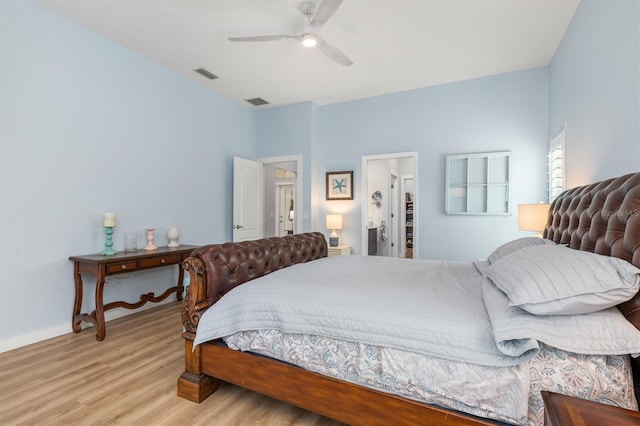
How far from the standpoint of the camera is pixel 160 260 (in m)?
3.26

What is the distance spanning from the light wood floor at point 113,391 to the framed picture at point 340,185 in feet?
10.1

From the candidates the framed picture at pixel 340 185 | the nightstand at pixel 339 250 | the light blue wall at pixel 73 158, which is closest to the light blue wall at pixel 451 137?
the framed picture at pixel 340 185

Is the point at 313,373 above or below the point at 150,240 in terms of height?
below

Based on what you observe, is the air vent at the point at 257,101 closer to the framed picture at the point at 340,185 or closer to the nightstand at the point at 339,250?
the framed picture at the point at 340,185

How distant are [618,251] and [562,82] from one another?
265 cm

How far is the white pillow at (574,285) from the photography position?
1076 millimetres

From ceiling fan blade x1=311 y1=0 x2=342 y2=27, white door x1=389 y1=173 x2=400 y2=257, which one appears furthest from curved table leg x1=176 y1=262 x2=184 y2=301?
white door x1=389 y1=173 x2=400 y2=257

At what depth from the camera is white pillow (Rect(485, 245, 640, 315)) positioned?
3.53 feet

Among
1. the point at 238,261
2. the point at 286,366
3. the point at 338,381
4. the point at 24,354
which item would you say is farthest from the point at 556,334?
the point at 24,354

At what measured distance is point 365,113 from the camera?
481 cm

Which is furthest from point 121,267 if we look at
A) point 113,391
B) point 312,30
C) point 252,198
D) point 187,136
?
point 312,30

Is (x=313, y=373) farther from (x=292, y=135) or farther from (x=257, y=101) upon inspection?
(x=257, y=101)

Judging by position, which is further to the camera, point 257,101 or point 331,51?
point 257,101

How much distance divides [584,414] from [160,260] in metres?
3.42
